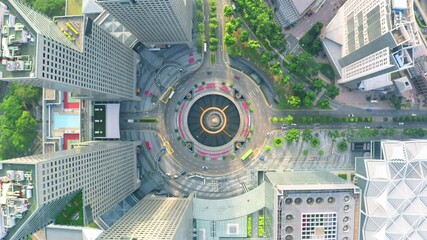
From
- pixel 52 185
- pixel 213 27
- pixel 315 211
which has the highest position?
pixel 213 27

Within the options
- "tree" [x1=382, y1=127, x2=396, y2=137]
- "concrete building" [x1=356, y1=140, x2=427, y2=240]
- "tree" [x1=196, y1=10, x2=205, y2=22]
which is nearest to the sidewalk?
"tree" [x1=382, y1=127, x2=396, y2=137]

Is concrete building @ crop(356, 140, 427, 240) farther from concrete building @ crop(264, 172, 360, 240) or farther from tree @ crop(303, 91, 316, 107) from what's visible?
tree @ crop(303, 91, 316, 107)

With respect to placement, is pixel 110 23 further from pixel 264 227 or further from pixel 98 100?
pixel 264 227

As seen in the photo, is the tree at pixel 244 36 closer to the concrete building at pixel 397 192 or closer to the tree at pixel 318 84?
the tree at pixel 318 84

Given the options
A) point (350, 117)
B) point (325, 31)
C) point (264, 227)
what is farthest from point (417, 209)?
point (325, 31)

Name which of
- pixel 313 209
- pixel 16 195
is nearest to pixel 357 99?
pixel 313 209

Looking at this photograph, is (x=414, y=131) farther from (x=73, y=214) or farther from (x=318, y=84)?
(x=73, y=214)

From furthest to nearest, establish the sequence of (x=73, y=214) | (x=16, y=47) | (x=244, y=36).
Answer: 1. (x=244, y=36)
2. (x=73, y=214)
3. (x=16, y=47)
